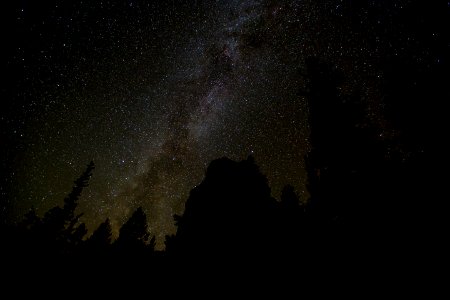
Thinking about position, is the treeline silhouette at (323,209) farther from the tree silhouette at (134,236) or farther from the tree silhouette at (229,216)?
the tree silhouette at (134,236)

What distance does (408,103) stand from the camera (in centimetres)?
1440

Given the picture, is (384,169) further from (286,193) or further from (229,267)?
(286,193)

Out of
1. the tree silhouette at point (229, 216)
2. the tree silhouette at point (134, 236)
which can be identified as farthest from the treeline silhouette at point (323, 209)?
the tree silhouette at point (134, 236)

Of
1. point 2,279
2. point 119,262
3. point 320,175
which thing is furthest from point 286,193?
point 2,279

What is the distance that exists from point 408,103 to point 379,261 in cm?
900

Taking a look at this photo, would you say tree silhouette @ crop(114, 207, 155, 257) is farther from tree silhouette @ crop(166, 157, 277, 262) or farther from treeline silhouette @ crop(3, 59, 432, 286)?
tree silhouette @ crop(166, 157, 277, 262)

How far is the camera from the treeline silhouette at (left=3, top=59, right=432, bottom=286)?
35.9 feet


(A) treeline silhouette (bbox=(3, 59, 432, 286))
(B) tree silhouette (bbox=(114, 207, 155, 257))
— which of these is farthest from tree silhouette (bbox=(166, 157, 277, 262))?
(B) tree silhouette (bbox=(114, 207, 155, 257))

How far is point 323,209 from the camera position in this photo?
13.4 metres

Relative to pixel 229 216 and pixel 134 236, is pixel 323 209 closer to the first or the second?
pixel 229 216

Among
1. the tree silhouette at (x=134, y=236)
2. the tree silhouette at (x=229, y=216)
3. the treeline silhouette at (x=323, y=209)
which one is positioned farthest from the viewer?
the tree silhouette at (x=134, y=236)

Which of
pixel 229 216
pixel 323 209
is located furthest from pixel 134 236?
pixel 323 209

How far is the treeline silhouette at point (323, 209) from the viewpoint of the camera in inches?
430

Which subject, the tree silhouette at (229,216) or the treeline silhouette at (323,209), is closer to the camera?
the treeline silhouette at (323,209)
